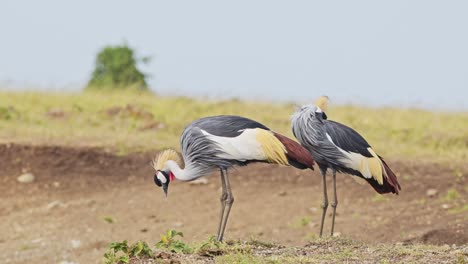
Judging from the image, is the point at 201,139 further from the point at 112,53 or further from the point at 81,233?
the point at 112,53

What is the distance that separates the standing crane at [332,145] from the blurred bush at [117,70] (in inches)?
553

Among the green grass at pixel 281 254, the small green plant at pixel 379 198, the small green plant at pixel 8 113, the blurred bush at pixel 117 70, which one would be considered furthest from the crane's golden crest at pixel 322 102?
the blurred bush at pixel 117 70

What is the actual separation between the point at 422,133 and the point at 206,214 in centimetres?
589

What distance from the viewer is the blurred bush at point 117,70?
72.0 ft

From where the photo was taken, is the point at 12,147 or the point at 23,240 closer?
the point at 23,240

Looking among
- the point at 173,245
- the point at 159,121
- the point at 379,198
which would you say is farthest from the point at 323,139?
the point at 159,121

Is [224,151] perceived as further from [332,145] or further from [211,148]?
[332,145]

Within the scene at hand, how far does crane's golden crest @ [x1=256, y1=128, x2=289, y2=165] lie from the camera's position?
755 cm

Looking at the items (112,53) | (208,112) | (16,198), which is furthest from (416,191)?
(112,53)

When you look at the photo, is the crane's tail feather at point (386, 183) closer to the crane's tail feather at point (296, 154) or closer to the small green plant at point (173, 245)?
the crane's tail feather at point (296, 154)

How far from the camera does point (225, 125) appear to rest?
25.1 feet

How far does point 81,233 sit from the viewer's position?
1168 centimetres

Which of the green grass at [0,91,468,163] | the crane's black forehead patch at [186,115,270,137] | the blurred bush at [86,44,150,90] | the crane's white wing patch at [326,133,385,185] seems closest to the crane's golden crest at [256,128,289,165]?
the crane's black forehead patch at [186,115,270,137]

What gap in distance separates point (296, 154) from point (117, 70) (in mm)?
14982
